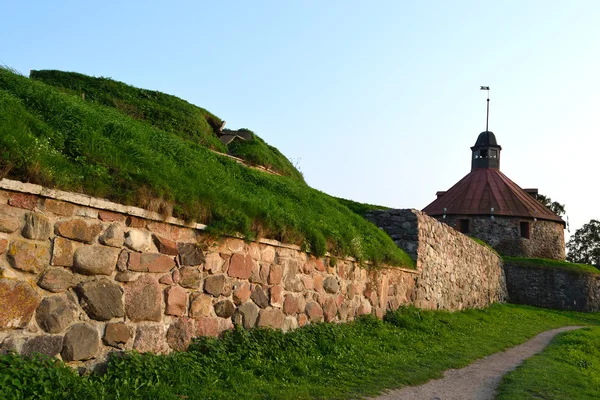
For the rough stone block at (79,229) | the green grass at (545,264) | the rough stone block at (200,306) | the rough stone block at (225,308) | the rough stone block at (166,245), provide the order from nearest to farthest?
the rough stone block at (79,229)
the rough stone block at (166,245)
the rough stone block at (200,306)
the rough stone block at (225,308)
the green grass at (545,264)

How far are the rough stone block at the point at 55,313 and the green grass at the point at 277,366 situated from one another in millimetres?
313

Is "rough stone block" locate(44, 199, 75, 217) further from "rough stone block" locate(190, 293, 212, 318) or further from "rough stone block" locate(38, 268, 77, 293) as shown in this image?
"rough stone block" locate(190, 293, 212, 318)

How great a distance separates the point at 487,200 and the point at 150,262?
31.1 m

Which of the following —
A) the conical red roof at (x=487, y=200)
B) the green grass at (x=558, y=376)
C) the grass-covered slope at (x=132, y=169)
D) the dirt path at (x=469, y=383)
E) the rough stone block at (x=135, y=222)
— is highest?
the conical red roof at (x=487, y=200)

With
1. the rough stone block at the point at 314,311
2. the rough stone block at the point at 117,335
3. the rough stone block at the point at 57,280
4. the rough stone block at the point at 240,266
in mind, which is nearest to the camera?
the rough stone block at the point at 57,280

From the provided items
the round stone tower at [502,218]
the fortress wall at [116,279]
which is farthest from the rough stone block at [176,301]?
the round stone tower at [502,218]

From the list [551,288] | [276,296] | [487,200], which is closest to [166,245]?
[276,296]

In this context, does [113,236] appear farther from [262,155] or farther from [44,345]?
[262,155]

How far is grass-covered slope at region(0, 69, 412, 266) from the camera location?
4.57 meters

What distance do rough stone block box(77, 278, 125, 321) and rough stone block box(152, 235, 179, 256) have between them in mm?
607

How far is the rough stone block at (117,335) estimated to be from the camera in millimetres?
4695

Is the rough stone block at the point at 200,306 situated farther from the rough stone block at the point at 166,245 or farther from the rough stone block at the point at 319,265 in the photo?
the rough stone block at the point at 319,265

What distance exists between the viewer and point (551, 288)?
2633 centimetres

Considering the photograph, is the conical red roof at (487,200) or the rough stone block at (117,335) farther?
the conical red roof at (487,200)
